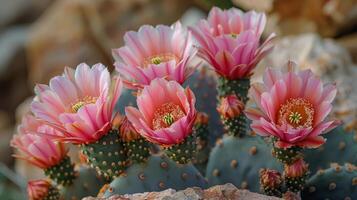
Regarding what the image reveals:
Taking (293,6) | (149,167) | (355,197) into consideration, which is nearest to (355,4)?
(293,6)

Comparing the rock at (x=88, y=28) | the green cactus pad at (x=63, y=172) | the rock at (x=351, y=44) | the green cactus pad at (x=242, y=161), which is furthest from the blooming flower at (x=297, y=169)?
the rock at (x=88, y=28)

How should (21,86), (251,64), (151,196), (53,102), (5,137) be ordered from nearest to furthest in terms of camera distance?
(151,196), (53,102), (251,64), (5,137), (21,86)

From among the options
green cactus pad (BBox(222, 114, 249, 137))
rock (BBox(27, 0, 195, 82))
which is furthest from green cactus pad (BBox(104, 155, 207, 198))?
rock (BBox(27, 0, 195, 82))

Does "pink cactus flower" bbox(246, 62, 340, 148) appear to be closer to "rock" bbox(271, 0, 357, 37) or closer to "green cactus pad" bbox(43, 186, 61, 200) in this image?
"green cactus pad" bbox(43, 186, 61, 200)

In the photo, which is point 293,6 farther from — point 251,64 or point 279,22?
point 251,64

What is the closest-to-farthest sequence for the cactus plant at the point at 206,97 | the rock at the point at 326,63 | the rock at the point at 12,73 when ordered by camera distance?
the cactus plant at the point at 206,97 < the rock at the point at 326,63 < the rock at the point at 12,73

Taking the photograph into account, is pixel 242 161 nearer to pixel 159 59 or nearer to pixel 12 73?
pixel 159 59

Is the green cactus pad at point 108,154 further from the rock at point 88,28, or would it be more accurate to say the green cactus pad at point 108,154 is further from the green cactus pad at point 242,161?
the rock at point 88,28
